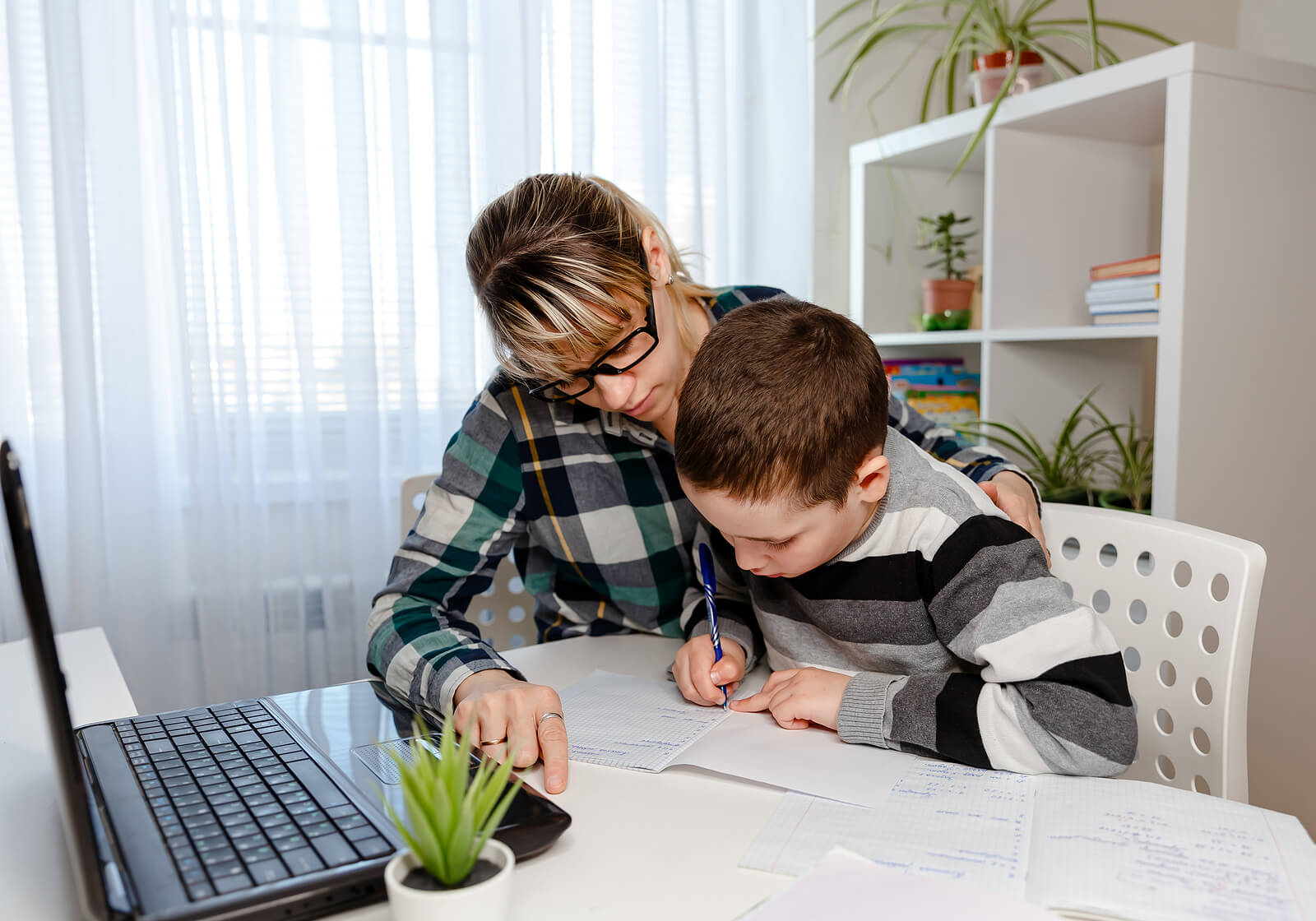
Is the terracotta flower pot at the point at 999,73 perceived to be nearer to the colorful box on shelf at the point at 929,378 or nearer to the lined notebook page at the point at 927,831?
the colorful box on shelf at the point at 929,378

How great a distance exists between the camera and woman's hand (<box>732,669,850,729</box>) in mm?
840

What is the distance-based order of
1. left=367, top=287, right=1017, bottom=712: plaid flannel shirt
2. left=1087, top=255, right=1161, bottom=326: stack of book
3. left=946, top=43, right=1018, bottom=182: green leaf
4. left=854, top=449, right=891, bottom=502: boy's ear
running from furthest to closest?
left=946, top=43, right=1018, bottom=182: green leaf → left=1087, top=255, right=1161, bottom=326: stack of book → left=367, top=287, right=1017, bottom=712: plaid flannel shirt → left=854, top=449, right=891, bottom=502: boy's ear

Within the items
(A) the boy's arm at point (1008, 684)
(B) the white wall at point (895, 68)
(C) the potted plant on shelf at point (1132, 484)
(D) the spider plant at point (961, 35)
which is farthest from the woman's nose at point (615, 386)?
(B) the white wall at point (895, 68)

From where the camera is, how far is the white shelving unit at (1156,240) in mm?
1565

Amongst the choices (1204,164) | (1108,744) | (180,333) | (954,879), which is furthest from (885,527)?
(180,333)

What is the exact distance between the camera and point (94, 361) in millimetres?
1792

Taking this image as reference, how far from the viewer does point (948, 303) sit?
2.20 meters

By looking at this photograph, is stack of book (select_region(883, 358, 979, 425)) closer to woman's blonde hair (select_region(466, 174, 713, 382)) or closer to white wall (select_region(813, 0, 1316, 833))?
white wall (select_region(813, 0, 1316, 833))

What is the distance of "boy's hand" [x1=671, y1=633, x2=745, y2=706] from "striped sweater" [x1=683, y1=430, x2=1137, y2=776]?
0.26 ft

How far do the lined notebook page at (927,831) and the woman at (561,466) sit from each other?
20cm

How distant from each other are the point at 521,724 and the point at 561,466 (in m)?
0.44

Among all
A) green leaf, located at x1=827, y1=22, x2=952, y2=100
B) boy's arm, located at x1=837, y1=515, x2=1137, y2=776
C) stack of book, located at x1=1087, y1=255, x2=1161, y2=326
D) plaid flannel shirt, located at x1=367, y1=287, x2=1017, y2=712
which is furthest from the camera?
green leaf, located at x1=827, y1=22, x2=952, y2=100

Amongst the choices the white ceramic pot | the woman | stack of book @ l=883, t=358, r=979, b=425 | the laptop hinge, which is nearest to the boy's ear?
the woman

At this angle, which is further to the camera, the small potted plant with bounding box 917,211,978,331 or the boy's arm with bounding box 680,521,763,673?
the small potted plant with bounding box 917,211,978,331
